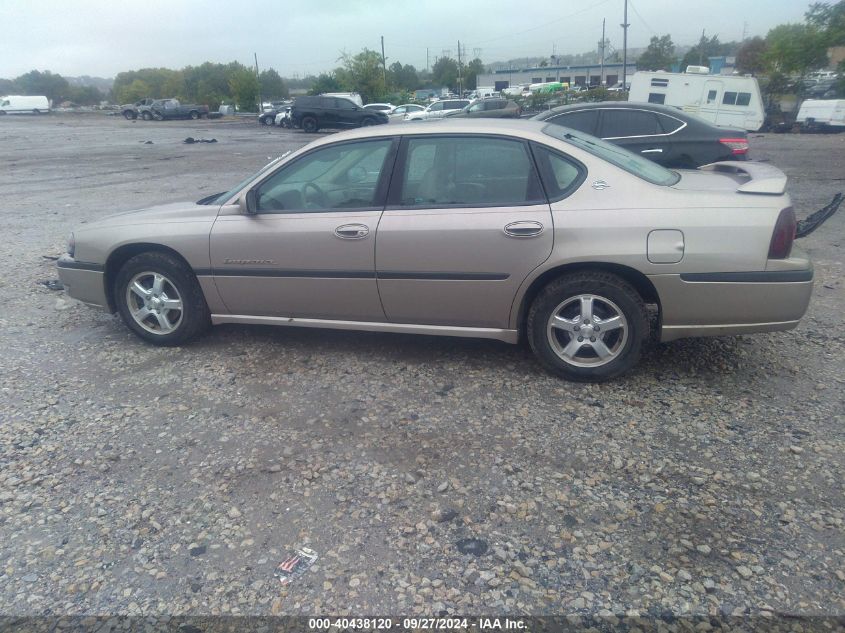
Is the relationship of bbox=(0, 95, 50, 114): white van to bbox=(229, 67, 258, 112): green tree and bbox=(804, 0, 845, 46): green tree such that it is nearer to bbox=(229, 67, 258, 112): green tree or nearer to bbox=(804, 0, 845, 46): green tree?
bbox=(229, 67, 258, 112): green tree

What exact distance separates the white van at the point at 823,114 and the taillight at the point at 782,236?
1131 inches

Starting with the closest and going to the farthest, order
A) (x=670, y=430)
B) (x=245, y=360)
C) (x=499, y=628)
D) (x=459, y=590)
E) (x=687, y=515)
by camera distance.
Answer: (x=499, y=628)
(x=459, y=590)
(x=687, y=515)
(x=670, y=430)
(x=245, y=360)

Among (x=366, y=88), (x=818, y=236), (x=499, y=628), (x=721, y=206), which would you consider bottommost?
(x=499, y=628)

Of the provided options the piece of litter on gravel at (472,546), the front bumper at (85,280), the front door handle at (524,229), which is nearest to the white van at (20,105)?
the front bumper at (85,280)

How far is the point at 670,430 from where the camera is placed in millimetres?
3633

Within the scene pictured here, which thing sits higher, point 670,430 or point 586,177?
point 586,177

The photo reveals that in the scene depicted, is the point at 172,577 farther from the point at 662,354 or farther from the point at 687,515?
the point at 662,354

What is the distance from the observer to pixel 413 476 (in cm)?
329

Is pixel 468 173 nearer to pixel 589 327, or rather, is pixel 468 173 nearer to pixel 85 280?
pixel 589 327

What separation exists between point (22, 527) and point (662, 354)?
12.6 feet

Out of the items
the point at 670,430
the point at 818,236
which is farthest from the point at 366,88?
the point at 670,430

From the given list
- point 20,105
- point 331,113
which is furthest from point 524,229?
point 20,105

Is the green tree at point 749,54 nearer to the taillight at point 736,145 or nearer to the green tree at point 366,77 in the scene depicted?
the green tree at point 366,77

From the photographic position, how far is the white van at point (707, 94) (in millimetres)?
23625
